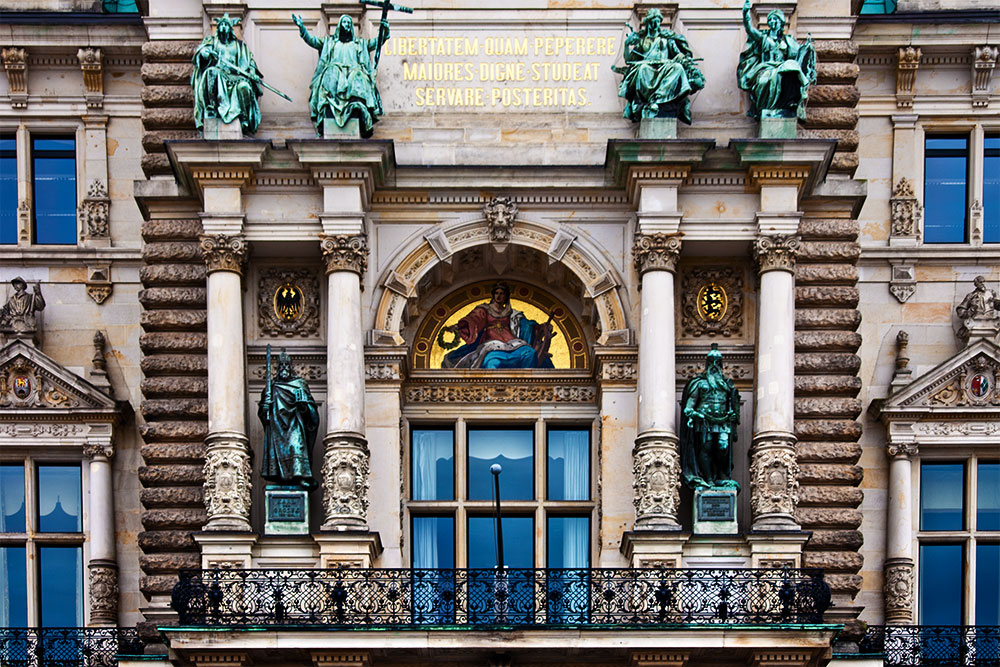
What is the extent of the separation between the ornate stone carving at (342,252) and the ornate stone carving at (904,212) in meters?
7.52

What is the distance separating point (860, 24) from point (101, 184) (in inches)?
423

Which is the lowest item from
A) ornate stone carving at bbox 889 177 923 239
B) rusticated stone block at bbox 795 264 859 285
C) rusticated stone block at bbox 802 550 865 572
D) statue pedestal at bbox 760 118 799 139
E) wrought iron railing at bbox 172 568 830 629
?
wrought iron railing at bbox 172 568 830 629

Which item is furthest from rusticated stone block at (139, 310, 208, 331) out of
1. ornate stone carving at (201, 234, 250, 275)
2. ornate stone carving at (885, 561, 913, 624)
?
ornate stone carving at (885, 561, 913, 624)

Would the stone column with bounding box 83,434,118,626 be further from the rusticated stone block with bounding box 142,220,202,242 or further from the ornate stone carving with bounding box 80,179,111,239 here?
the ornate stone carving with bounding box 80,179,111,239

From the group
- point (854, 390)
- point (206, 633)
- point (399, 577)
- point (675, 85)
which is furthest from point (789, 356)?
point (206, 633)

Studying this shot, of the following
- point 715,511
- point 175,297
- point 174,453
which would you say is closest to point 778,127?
point 715,511

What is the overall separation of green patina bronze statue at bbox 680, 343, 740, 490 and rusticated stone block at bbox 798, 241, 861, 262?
2159 millimetres

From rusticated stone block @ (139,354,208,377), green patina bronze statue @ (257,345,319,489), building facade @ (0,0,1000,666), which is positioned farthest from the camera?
rusticated stone block @ (139,354,208,377)

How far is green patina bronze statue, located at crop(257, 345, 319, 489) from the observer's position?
30094 millimetres

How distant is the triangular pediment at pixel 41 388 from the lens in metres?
31.7

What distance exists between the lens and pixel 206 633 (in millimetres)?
28281

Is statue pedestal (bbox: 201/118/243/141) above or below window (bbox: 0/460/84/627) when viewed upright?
above

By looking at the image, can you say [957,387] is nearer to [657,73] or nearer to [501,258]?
[657,73]

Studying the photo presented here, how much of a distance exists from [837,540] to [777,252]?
3.80 m
